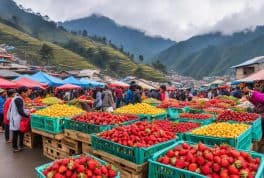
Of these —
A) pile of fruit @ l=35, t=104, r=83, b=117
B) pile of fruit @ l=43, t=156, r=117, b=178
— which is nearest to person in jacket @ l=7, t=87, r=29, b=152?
pile of fruit @ l=35, t=104, r=83, b=117

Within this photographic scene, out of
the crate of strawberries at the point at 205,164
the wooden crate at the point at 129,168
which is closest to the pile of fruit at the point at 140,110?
the wooden crate at the point at 129,168

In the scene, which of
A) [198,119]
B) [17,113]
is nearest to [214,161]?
[198,119]

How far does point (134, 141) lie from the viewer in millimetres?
4555

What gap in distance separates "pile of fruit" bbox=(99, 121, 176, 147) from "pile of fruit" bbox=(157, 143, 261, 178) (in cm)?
56

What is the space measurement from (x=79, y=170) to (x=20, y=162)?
11.9 feet

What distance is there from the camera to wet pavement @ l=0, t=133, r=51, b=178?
585 centimetres

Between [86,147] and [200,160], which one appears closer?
[200,160]

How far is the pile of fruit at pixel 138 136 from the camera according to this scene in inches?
178

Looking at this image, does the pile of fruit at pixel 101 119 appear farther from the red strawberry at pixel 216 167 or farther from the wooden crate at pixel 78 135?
the red strawberry at pixel 216 167

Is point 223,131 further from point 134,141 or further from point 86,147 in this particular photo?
point 86,147

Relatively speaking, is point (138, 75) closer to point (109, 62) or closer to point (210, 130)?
point (109, 62)

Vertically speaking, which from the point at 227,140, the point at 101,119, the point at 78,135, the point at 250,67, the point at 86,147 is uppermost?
the point at 250,67

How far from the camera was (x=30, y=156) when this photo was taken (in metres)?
7.00

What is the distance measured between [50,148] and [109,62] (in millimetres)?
106510
